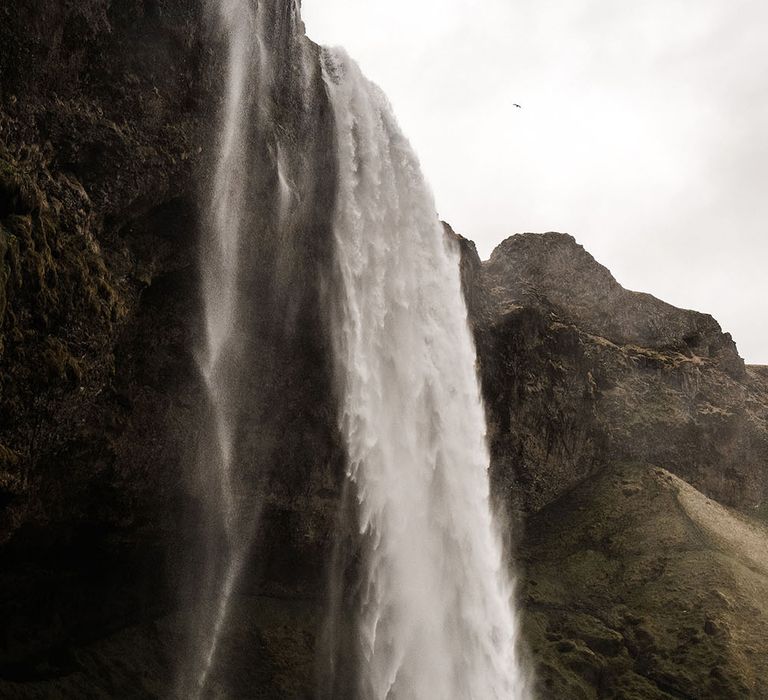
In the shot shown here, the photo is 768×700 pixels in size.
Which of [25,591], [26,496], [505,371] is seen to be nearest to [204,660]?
[25,591]

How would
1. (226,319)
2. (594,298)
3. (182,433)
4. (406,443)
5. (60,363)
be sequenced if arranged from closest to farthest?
1. (60,363)
2. (182,433)
3. (226,319)
4. (406,443)
5. (594,298)

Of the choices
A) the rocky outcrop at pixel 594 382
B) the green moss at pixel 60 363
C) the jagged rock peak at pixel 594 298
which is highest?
the jagged rock peak at pixel 594 298

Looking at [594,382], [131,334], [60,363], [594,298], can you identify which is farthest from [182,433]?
[594,298]

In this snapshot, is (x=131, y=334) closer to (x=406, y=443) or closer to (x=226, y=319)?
(x=226, y=319)

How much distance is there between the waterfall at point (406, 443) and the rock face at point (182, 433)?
1.52 metres

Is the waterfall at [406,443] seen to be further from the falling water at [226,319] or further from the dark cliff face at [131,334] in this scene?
the falling water at [226,319]

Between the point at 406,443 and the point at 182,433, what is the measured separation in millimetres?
11142

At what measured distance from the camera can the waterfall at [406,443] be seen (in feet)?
104

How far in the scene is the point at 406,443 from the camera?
34.2m

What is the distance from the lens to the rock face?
19875mm

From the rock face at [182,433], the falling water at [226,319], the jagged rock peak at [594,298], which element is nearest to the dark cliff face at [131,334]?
the rock face at [182,433]

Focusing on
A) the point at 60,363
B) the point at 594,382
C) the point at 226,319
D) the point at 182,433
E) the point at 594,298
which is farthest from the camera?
the point at 594,298

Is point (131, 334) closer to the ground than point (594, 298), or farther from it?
closer to the ground

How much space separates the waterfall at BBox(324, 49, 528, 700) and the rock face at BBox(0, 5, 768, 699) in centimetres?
152
